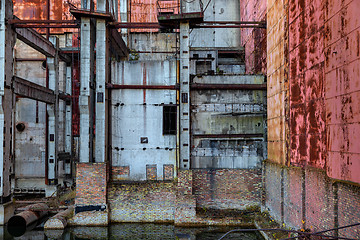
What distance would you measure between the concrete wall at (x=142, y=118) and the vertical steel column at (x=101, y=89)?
82cm

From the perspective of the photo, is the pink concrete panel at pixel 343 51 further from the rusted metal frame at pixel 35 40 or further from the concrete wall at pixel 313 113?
the rusted metal frame at pixel 35 40

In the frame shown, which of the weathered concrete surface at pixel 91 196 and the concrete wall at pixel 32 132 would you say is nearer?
the weathered concrete surface at pixel 91 196

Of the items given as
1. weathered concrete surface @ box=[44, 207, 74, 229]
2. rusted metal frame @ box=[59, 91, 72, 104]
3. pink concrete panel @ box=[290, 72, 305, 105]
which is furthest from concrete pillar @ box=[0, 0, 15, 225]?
pink concrete panel @ box=[290, 72, 305, 105]

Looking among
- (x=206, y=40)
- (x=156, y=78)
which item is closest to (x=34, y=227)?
(x=156, y=78)

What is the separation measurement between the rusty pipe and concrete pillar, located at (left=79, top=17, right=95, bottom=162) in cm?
346

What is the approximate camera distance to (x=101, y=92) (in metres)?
12.9

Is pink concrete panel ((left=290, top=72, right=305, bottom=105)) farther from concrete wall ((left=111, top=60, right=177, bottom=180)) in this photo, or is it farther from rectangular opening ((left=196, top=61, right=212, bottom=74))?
rectangular opening ((left=196, top=61, right=212, bottom=74))

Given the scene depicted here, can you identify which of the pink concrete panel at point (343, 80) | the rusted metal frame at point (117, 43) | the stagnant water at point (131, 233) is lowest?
the stagnant water at point (131, 233)

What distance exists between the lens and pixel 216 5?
64.1ft

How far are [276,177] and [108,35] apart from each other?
31.5ft

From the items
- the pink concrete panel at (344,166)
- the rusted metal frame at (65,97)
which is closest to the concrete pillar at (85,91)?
the rusted metal frame at (65,97)

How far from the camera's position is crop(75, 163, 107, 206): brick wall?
1235 cm

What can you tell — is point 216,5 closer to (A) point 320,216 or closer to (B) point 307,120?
(B) point 307,120

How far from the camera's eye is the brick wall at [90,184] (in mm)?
12352
